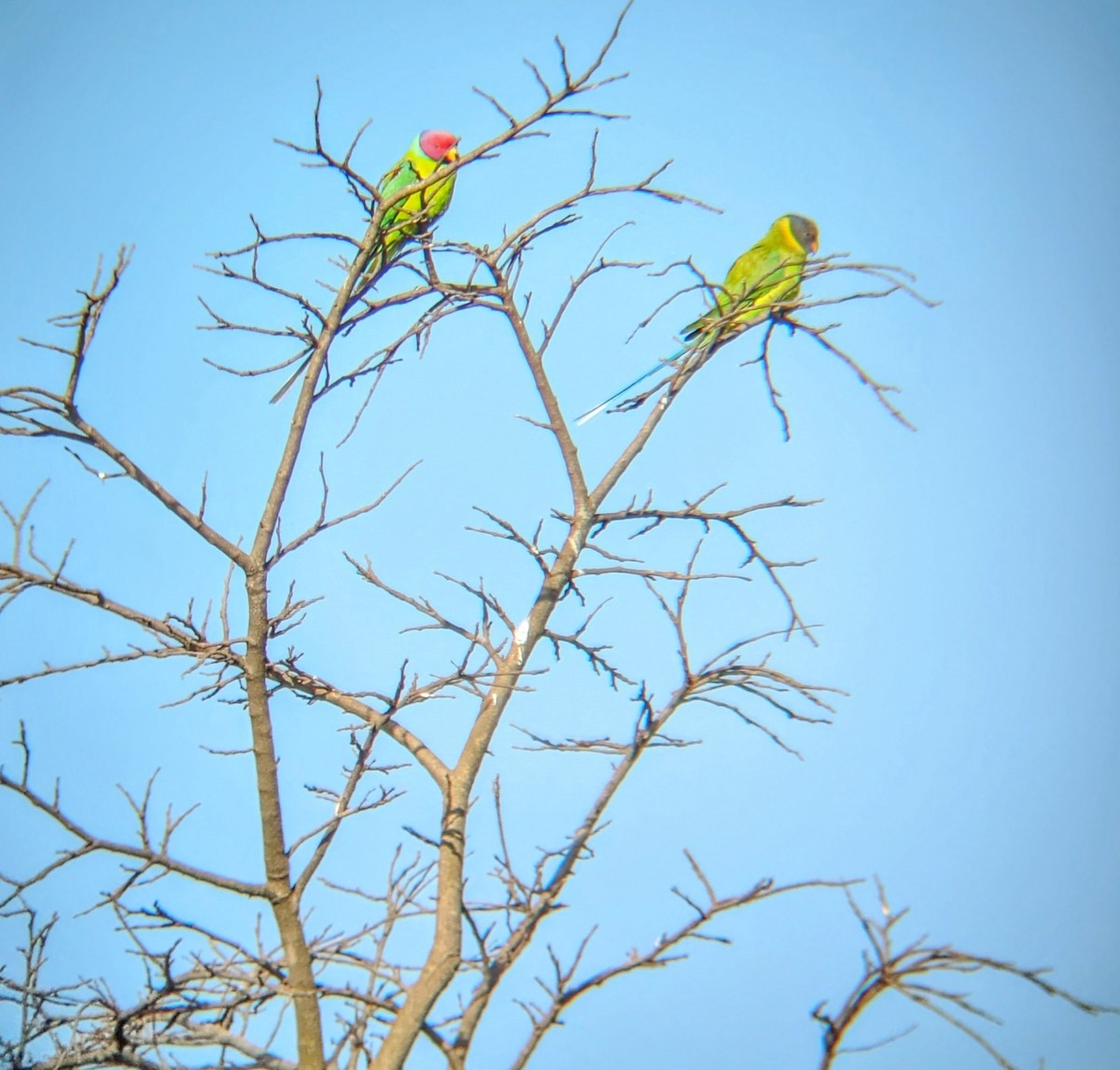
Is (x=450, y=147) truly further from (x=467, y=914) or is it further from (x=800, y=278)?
(x=467, y=914)

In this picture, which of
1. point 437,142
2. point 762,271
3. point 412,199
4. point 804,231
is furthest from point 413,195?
point 437,142

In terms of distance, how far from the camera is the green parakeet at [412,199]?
8.04ft

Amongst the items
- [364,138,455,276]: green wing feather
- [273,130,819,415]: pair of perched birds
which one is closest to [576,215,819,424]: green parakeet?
[273,130,819,415]: pair of perched birds

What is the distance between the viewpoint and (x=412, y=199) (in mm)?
5648

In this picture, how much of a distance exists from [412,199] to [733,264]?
190 cm

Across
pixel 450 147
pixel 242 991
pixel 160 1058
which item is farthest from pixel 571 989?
pixel 450 147

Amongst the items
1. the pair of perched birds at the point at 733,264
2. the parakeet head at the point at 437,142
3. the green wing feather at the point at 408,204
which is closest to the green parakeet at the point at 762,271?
the pair of perched birds at the point at 733,264

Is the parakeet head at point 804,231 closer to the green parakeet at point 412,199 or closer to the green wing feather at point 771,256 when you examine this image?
the green wing feather at point 771,256

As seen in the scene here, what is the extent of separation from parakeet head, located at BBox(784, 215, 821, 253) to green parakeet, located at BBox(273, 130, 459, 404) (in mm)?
2194

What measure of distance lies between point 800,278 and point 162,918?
2.41 m

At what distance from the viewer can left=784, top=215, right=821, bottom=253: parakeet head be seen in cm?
635

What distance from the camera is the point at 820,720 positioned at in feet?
8.96

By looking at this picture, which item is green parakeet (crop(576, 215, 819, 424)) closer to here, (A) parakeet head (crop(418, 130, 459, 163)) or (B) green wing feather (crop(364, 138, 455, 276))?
(B) green wing feather (crop(364, 138, 455, 276))

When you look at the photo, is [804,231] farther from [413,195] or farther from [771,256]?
[413,195]
